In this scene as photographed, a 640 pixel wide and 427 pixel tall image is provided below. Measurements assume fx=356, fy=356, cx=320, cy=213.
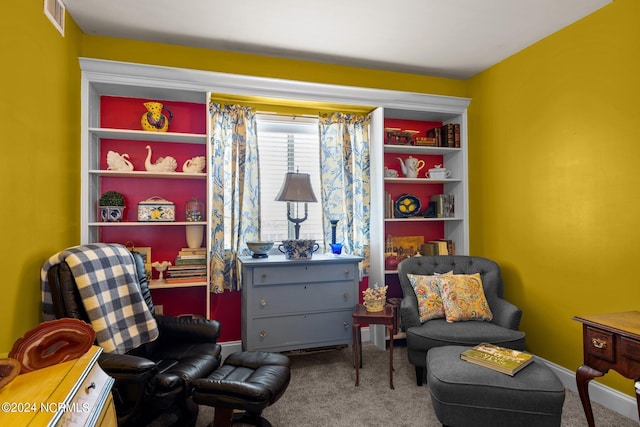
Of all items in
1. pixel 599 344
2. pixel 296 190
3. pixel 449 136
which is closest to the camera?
pixel 599 344

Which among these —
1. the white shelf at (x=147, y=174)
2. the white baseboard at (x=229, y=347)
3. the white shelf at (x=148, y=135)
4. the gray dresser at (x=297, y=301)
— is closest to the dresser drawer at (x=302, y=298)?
the gray dresser at (x=297, y=301)

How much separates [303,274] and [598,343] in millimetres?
1986

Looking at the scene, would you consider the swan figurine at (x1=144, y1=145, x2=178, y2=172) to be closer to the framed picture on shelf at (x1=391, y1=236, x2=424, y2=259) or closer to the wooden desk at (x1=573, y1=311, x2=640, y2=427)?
the framed picture on shelf at (x1=391, y1=236, x2=424, y2=259)

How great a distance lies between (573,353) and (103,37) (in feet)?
14.6

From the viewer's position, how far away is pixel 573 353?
270 centimetres

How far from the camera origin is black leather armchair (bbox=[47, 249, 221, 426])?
171cm

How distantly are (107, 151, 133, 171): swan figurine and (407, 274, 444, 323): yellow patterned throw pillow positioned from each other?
99.1 inches

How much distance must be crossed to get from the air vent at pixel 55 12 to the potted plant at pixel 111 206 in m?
1.16

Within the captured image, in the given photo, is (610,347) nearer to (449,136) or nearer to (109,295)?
(449,136)

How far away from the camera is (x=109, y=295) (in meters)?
2.12

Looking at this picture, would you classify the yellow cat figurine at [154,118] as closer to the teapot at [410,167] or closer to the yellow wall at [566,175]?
the teapot at [410,167]

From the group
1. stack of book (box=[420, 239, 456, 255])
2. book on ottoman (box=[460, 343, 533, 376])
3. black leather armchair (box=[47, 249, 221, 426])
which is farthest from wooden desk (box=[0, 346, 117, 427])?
stack of book (box=[420, 239, 456, 255])

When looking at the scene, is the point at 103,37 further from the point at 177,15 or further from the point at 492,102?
the point at 492,102

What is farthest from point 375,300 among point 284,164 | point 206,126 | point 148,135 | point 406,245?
point 148,135
